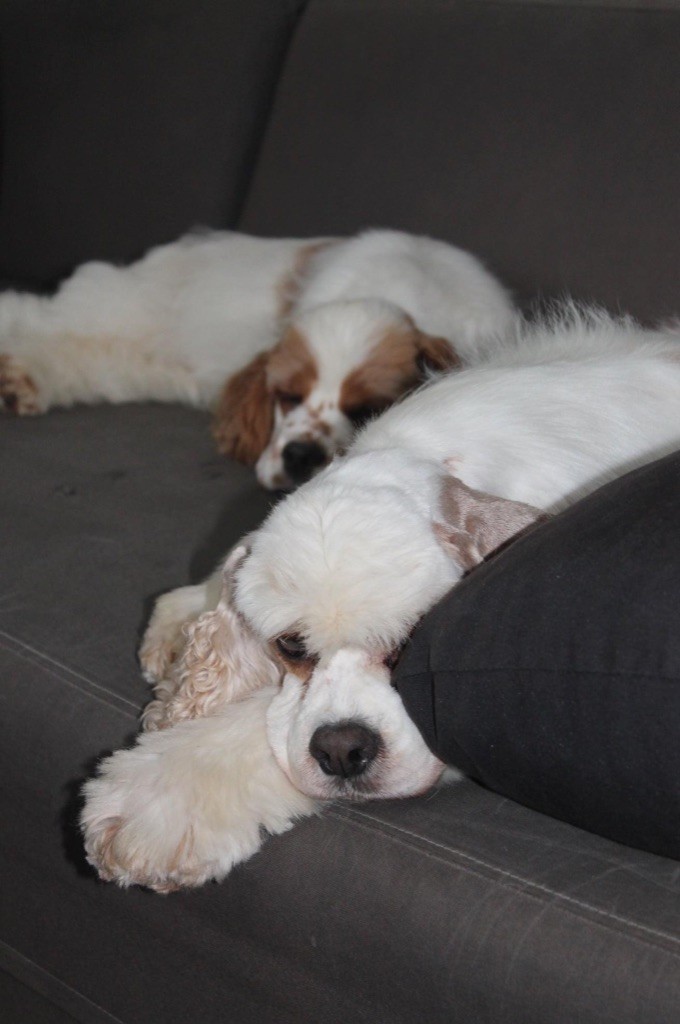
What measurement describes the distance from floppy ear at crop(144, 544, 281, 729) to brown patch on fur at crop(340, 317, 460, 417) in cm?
122

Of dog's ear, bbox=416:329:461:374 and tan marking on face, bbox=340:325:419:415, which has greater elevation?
dog's ear, bbox=416:329:461:374

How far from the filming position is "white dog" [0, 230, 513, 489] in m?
3.00

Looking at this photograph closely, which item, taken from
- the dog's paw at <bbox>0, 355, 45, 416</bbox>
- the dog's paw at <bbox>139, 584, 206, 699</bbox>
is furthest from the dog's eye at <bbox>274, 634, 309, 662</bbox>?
the dog's paw at <bbox>0, 355, 45, 416</bbox>

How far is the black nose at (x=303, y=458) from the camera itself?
289 centimetres

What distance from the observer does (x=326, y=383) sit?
304cm

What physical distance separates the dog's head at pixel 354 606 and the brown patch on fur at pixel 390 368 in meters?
1.26

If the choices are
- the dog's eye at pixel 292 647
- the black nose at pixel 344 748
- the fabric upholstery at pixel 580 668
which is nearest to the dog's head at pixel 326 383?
the dog's eye at pixel 292 647

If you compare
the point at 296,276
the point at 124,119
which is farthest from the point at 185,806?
the point at 124,119

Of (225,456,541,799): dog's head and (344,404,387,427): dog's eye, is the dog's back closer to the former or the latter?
(225,456,541,799): dog's head

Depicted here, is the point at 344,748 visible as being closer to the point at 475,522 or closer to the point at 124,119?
the point at 475,522

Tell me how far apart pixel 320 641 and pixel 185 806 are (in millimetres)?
294

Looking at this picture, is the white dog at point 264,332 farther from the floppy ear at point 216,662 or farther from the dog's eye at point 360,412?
the floppy ear at point 216,662

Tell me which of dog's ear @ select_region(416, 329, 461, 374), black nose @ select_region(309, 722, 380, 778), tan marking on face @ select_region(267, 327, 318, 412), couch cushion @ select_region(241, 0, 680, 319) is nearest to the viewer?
black nose @ select_region(309, 722, 380, 778)

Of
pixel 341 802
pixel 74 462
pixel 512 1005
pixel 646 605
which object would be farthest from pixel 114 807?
pixel 74 462
